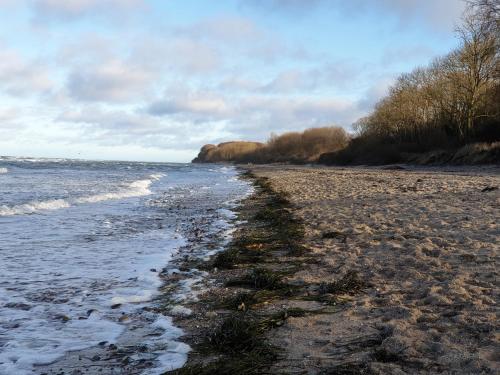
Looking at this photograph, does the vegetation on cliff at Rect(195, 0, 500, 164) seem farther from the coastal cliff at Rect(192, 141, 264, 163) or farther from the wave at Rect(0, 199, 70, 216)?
the coastal cliff at Rect(192, 141, 264, 163)

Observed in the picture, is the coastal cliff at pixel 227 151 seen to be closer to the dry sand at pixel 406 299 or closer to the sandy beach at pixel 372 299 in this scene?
the dry sand at pixel 406 299

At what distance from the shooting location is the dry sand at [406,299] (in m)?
3.22

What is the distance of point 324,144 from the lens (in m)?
85.4

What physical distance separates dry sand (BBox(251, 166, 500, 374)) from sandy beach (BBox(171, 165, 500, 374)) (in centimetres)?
1

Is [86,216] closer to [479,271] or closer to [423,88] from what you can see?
[479,271]

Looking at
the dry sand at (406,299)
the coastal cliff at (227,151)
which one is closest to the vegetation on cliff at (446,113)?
the dry sand at (406,299)

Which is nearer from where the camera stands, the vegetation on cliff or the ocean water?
the ocean water

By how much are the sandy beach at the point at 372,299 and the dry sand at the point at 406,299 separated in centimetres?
1

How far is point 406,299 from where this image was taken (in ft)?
14.9

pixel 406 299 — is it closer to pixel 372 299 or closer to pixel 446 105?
pixel 372 299

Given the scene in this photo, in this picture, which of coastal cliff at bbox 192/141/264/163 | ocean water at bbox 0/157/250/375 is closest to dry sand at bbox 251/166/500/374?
ocean water at bbox 0/157/250/375

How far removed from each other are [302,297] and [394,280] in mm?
1166

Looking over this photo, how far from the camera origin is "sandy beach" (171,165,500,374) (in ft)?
10.7

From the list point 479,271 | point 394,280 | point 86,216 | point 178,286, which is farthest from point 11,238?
point 479,271
